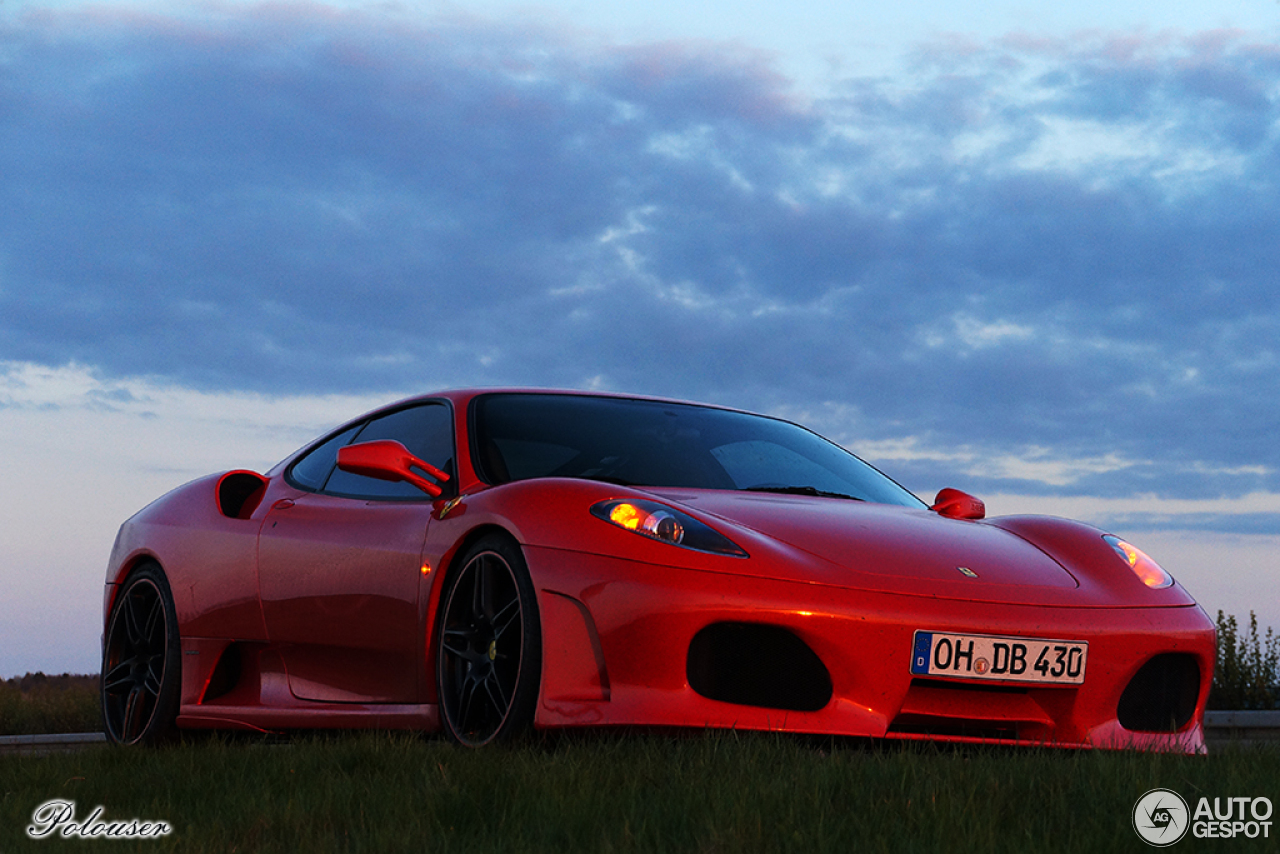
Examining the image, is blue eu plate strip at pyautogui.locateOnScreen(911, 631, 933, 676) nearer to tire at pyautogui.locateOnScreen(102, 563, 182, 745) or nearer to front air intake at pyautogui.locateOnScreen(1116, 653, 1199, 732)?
front air intake at pyautogui.locateOnScreen(1116, 653, 1199, 732)

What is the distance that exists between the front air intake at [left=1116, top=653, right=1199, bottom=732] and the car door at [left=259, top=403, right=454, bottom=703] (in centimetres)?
242

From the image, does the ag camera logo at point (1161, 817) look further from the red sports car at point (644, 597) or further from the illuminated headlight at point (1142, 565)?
the illuminated headlight at point (1142, 565)

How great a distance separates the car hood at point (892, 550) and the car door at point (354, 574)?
1.03 meters

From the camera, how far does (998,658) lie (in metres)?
4.37

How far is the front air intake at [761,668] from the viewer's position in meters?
4.23

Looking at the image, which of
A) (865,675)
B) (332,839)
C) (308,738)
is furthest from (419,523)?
(332,839)

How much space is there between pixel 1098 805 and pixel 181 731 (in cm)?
455

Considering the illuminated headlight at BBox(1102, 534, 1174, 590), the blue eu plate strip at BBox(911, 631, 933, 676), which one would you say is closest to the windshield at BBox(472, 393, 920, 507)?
the illuminated headlight at BBox(1102, 534, 1174, 590)

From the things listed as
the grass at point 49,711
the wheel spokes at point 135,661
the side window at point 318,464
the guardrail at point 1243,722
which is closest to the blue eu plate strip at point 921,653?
the side window at point 318,464

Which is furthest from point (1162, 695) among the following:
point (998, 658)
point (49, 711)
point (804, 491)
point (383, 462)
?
point (49, 711)

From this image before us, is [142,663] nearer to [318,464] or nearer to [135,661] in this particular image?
[135,661]

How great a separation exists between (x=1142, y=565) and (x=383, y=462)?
9.18ft

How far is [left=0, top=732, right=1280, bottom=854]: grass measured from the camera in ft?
9.70

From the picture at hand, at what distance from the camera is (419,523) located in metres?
5.13
